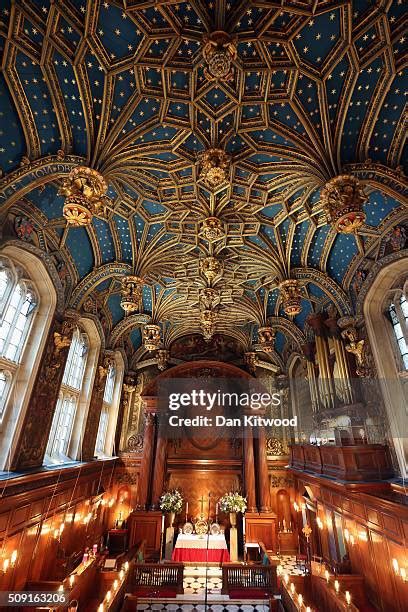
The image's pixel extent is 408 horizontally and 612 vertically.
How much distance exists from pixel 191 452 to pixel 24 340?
40.7 feet

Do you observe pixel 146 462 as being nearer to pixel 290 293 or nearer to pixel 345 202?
pixel 290 293

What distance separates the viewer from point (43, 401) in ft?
34.1

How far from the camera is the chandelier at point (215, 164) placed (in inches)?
349

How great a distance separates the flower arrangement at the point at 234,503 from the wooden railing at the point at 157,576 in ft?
17.0

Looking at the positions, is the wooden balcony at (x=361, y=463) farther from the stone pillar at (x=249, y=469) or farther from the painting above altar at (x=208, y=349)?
the painting above altar at (x=208, y=349)

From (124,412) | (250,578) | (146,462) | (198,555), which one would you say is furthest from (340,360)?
(124,412)

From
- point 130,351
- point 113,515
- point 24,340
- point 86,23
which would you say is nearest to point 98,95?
point 86,23

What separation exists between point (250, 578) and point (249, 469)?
662 centimetres

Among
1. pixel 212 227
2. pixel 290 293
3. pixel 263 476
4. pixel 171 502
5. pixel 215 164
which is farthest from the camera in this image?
pixel 263 476

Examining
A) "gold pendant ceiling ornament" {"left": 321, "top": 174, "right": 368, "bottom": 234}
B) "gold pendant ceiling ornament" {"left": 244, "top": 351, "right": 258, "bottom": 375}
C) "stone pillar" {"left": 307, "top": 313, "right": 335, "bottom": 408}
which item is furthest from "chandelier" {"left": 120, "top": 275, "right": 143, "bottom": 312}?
"gold pendant ceiling ornament" {"left": 244, "top": 351, "right": 258, "bottom": 375}

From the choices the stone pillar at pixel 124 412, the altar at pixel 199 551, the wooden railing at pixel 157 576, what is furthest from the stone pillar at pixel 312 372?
the stone pillar at pixel 124 412

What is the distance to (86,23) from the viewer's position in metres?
6.76

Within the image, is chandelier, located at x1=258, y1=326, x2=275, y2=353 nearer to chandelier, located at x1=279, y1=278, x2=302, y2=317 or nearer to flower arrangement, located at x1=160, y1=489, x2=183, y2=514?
chandelier, located at x1=279, y1=278, x2=302, y2=317

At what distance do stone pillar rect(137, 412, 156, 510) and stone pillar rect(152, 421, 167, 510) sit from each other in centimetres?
34
